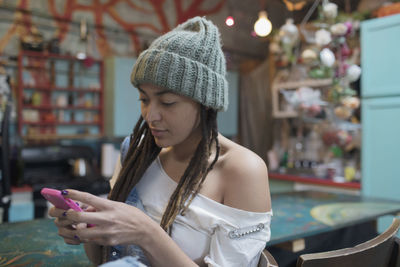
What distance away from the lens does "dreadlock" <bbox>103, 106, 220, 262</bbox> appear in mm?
983

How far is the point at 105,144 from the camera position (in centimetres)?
454

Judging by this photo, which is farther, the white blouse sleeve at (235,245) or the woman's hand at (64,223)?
the white blouse sleeve at (235,245)

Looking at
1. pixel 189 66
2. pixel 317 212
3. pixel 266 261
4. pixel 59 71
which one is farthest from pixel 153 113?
pixel 59 71

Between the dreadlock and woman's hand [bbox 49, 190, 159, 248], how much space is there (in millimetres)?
194

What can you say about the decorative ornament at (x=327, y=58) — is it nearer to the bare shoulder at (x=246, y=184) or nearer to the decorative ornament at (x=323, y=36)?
the decorative ornament at (x=323, y=36)

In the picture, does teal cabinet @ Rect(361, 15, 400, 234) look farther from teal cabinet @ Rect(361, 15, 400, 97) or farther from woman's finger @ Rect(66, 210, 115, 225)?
woman's finger @ Rect(66, 210, 115, 225)

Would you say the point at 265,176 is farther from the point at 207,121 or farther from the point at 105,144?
the point at 105,144

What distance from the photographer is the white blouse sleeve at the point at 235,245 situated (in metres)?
0.90

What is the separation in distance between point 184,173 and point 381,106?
2865 mm

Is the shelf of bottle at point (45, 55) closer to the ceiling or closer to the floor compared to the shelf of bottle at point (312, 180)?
closer to the ceiling

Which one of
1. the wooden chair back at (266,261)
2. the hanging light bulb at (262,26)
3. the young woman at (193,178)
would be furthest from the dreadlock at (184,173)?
A: the hanging light bulb at (262,26)

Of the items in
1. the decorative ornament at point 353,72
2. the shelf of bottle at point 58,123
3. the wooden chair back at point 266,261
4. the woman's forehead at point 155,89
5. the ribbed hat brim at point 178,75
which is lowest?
the wooden chair back at point 266,261

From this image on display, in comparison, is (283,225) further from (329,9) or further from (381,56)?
(381,56)

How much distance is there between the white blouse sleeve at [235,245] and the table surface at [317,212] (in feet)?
1.40
